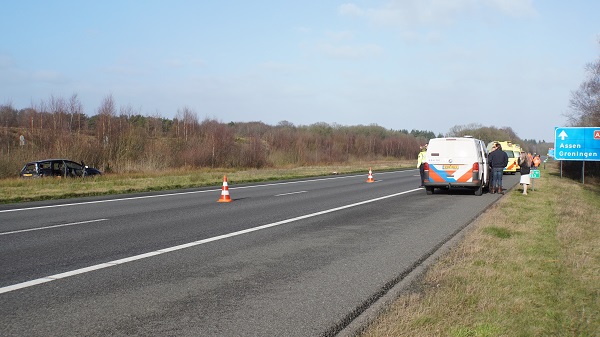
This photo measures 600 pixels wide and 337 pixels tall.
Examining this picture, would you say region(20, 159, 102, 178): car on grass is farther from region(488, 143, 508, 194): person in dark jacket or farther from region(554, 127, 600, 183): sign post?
region(554, 127, 600, 183): sign post

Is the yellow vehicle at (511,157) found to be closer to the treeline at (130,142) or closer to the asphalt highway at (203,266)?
the treeline at (130,142)

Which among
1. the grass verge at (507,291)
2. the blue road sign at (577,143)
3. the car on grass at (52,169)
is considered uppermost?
the blue road sign at (577,143)

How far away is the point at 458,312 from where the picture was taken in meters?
5.70

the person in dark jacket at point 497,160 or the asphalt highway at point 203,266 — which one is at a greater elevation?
the person in dark jacket at point 497,160

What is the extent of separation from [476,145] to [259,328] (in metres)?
17.1

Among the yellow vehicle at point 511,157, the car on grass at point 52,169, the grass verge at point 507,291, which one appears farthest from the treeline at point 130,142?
the grass verge at point 507,291

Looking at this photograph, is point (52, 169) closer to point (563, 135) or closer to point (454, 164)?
point (454, 164)

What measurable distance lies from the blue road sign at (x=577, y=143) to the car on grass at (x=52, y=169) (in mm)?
29337

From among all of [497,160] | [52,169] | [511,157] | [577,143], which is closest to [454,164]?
[497,160]

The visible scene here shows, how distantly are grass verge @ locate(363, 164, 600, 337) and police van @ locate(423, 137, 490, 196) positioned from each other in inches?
353

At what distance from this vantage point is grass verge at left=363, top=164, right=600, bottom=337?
17.3 ft

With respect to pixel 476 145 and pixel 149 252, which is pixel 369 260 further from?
pixel 476 145

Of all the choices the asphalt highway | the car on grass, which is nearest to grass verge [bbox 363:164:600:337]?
the asphalt highway

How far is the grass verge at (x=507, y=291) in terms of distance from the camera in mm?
5285
